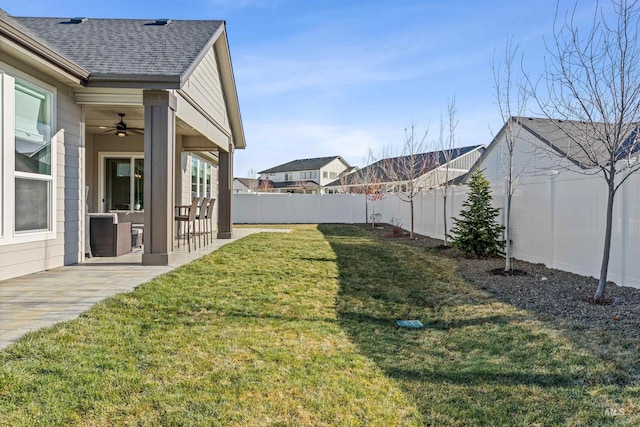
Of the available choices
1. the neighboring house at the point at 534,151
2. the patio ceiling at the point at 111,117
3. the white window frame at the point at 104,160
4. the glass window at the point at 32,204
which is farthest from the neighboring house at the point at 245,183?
the glass window at the point at 32,204

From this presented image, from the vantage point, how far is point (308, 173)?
189ft

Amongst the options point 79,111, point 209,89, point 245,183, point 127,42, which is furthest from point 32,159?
point 245,183

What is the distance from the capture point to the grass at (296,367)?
251 cm

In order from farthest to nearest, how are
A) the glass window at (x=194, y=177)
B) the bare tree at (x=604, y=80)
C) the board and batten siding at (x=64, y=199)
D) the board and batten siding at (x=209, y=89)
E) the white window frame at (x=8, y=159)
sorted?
the glass window at (x=194, y=177), the board and batten siding at (x=209, y=89), the board and batten siding at (x=64, y=199), the white window frame at (x=8, y=159), the bare tree at (x=604, y=80)

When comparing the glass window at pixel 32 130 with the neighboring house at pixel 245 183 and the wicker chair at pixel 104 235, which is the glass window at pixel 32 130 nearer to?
the wicker chair at pixel 104 235

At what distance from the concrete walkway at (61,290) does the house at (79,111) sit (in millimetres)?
325

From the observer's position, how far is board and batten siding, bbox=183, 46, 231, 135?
823 cm

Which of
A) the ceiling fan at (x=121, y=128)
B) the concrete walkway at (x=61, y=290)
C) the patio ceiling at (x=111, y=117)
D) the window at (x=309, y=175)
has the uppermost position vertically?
the window at (x=309, y=175)

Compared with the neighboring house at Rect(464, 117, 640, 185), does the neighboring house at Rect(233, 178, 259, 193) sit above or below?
above

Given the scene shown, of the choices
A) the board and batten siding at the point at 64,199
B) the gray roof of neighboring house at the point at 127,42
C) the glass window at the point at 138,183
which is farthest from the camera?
the glass window at the point at 138,183

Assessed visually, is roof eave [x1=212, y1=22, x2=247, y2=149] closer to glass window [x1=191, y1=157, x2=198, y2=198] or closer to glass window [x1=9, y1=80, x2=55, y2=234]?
glass window [x1=191, y1=157, x2=198, y2=198]

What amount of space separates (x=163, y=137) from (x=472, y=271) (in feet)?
19.1

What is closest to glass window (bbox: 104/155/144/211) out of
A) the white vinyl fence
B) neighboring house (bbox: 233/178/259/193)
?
the white vinyl fence

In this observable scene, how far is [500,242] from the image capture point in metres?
9.16
